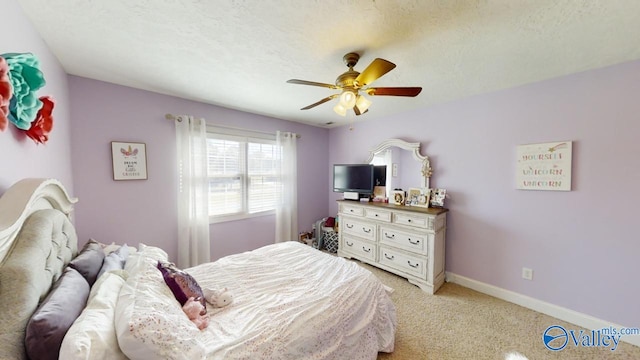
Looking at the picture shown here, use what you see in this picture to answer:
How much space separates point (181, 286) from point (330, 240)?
8.96 ft

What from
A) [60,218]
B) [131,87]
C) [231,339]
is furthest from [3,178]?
[131,87]

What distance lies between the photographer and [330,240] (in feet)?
12.4

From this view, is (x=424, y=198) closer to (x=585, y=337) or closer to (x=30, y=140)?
(x=585, y=337)

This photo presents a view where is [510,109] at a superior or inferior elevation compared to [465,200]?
superior

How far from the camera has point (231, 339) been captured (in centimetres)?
109

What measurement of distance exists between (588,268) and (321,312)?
252cm

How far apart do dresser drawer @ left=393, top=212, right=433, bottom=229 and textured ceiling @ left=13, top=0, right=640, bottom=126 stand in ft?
4.91

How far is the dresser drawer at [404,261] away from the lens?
101 inches

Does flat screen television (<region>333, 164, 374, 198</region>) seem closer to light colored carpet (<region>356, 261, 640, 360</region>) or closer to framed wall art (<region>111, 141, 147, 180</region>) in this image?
light colored carpet (<region>356, 261, 640, 360</region>)

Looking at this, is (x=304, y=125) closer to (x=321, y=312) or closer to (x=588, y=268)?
(x=321, y=312)

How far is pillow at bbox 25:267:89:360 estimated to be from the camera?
0.71 meters

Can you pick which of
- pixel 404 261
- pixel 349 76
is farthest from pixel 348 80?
pixel 404 261

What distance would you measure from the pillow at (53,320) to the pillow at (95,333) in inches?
1.2

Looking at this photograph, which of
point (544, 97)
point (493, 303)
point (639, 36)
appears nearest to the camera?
point (639, 36)
